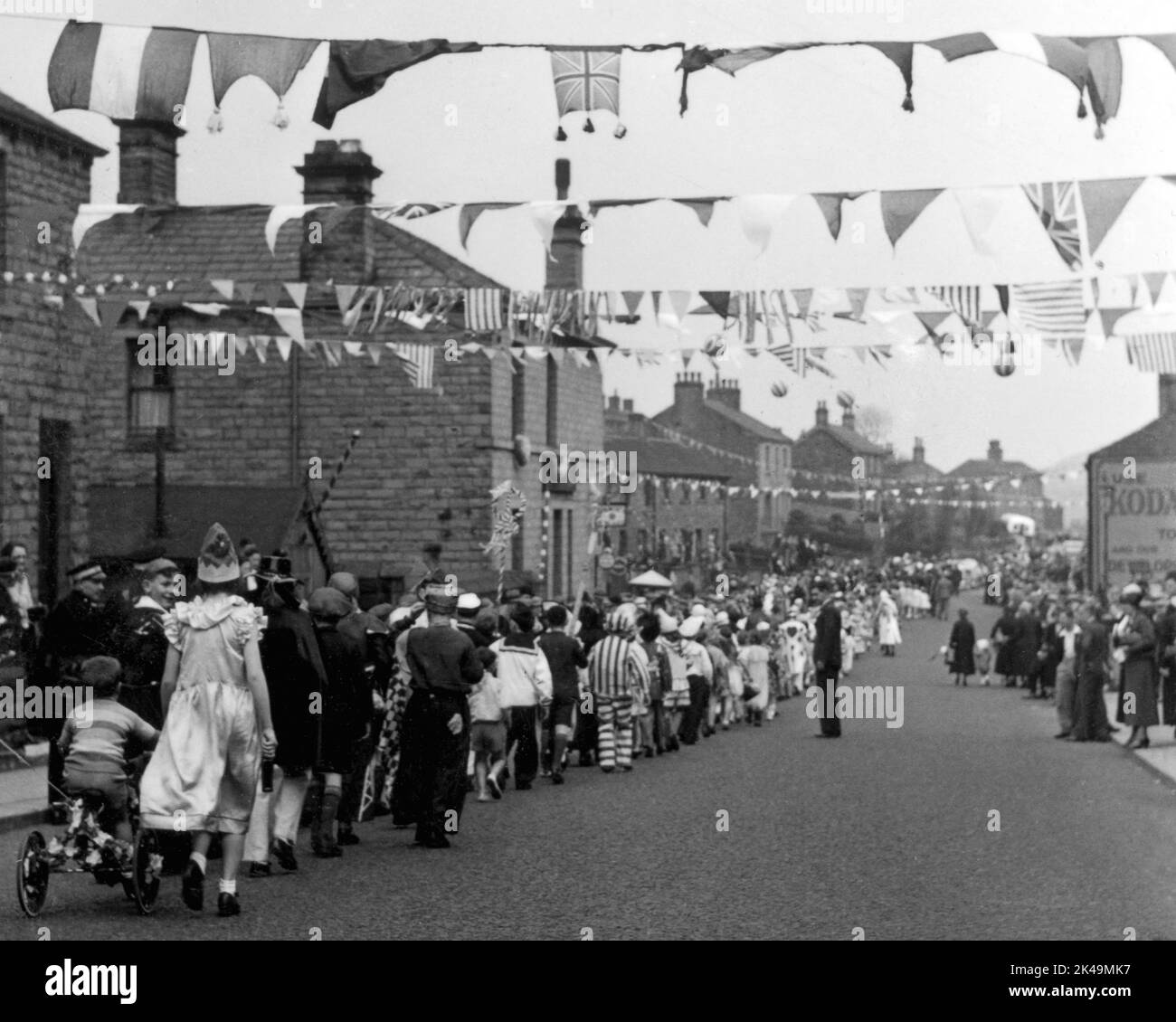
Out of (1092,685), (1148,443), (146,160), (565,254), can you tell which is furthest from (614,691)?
(1148,443)

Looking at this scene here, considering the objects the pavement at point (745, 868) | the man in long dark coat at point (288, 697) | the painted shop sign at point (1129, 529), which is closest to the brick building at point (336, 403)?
the painted shop sign at point (1129, 529)

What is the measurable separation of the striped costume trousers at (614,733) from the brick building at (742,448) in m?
35.1

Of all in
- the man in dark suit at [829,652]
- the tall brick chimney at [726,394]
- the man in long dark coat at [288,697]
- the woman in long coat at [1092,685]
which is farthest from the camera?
the tall brick chimney at [726,394]

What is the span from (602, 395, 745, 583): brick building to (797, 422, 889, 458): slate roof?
489cm

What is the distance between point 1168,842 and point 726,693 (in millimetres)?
12643

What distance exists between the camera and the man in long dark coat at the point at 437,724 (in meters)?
12.1

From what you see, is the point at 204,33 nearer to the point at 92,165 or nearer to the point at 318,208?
the point at 318,208

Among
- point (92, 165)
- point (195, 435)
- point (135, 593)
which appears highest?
point (92, 165)

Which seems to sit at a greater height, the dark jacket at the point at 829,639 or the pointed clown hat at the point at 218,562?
the pointed clown hat at the point at 218,562

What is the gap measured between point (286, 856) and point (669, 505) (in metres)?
42.6

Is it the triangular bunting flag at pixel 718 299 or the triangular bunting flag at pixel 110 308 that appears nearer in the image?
the triangular bunting flag at pixel 110 308

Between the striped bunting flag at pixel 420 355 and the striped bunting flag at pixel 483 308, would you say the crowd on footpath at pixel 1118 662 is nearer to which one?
the striped bunting flag at pixel 483 308

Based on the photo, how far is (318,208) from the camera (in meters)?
14.0
